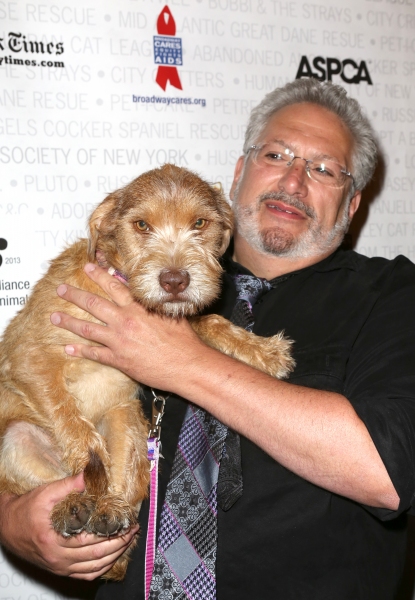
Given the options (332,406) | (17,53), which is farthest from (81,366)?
(17,53)

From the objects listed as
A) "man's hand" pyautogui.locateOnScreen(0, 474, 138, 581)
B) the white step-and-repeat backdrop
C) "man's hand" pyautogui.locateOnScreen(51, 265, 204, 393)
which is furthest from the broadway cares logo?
"man's hand" pyautogui.locateOnScreen(0, 474, 138, 581)

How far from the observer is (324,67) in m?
3.53

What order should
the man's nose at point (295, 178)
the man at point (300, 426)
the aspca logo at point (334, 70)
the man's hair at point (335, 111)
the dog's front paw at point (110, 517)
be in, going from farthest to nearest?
the aspca logo at point (334, 70) < the man's hair at point (335, 111) < the man's nose at point (295, 178) < the dog's front paw at point (110, 517) < the man at point (300, 426)

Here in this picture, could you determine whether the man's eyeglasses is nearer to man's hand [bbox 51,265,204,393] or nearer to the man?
the man

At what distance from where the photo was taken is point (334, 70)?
3.55 meters

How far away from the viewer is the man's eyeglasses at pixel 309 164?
8.83 ft

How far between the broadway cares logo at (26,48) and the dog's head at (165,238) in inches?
49.3

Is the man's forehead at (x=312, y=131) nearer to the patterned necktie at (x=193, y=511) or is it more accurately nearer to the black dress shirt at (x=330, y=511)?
the black dress shirt at (x=330, y=511)

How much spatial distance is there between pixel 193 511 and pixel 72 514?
16.8 inches

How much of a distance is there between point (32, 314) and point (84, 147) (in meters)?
1.29

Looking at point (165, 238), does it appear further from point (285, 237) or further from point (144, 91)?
point (144, 91)

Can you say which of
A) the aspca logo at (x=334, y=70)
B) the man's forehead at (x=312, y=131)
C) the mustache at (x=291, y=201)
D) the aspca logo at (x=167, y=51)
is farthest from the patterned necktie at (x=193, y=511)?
the aspca logo at (x=334, y=70)

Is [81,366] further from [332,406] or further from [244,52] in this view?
[244,52]

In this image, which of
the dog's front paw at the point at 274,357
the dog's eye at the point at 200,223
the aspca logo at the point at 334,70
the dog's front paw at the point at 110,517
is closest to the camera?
the dog's front paw at the point at 110,517
